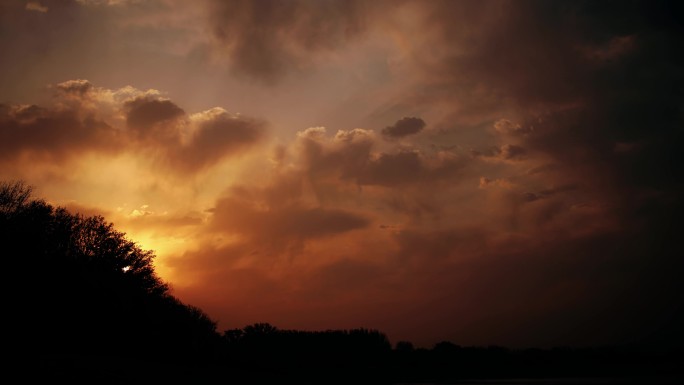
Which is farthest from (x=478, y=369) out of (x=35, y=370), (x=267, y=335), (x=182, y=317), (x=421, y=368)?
(x=35, y=370)

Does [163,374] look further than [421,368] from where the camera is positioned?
No

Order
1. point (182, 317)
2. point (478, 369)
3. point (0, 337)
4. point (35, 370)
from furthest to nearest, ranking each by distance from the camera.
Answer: point (478, 369) < point (182, 317) < point (0, 337) < point (35, 370)

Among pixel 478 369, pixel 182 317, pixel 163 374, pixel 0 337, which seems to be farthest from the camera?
pixel 478 369

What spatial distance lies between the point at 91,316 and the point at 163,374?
1840cm

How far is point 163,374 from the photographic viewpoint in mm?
39031

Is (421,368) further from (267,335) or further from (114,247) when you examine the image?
(114,247)

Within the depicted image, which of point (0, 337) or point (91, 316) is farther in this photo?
point (91, 316)

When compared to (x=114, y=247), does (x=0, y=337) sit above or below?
below

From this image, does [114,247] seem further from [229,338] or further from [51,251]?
[229,338]

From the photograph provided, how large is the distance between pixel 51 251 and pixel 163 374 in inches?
903

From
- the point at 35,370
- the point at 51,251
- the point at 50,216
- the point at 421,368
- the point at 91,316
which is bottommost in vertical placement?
the point at 421,368

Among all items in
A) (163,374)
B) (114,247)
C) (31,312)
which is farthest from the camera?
(114,247)

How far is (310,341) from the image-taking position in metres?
158

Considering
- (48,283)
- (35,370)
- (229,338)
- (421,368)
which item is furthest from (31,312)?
(229,338)
